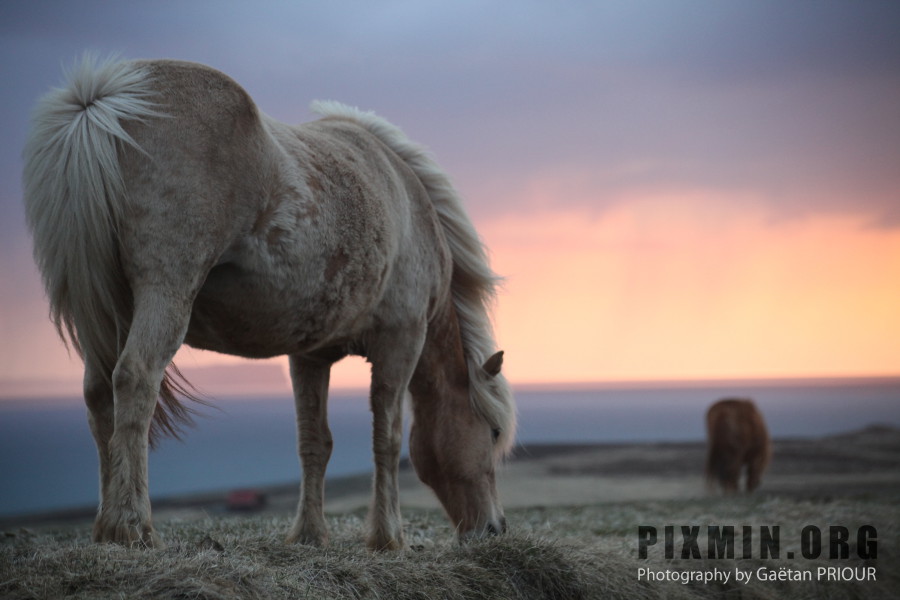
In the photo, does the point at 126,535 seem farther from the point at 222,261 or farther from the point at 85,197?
the point at 85,197

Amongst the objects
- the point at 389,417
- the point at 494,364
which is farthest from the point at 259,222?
the point at 494,364

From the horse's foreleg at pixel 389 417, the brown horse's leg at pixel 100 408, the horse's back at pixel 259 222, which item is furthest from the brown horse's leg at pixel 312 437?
the brown horse's leg at pixel 100 408

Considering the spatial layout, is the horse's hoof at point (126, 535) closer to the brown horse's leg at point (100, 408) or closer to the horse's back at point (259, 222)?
the brown horse's leg at point (100, 408)

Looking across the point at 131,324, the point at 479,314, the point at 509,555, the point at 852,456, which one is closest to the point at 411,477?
the point at 852,456

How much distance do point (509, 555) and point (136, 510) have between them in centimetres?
189

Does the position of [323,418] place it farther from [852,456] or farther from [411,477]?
[852,456]

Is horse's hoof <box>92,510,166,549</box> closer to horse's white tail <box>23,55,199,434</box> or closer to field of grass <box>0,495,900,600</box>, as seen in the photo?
field of grass <box>0,495,900,600</box>

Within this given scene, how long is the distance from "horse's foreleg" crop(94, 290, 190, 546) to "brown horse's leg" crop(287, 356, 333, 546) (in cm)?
161

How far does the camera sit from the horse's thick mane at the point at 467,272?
5074 mm

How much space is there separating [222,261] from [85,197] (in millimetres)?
600

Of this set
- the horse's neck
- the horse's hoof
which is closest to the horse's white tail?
the horse's hoof

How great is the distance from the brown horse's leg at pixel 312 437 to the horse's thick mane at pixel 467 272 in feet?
3.07

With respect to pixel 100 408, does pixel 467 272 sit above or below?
above

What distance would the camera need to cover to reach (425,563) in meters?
3.84
